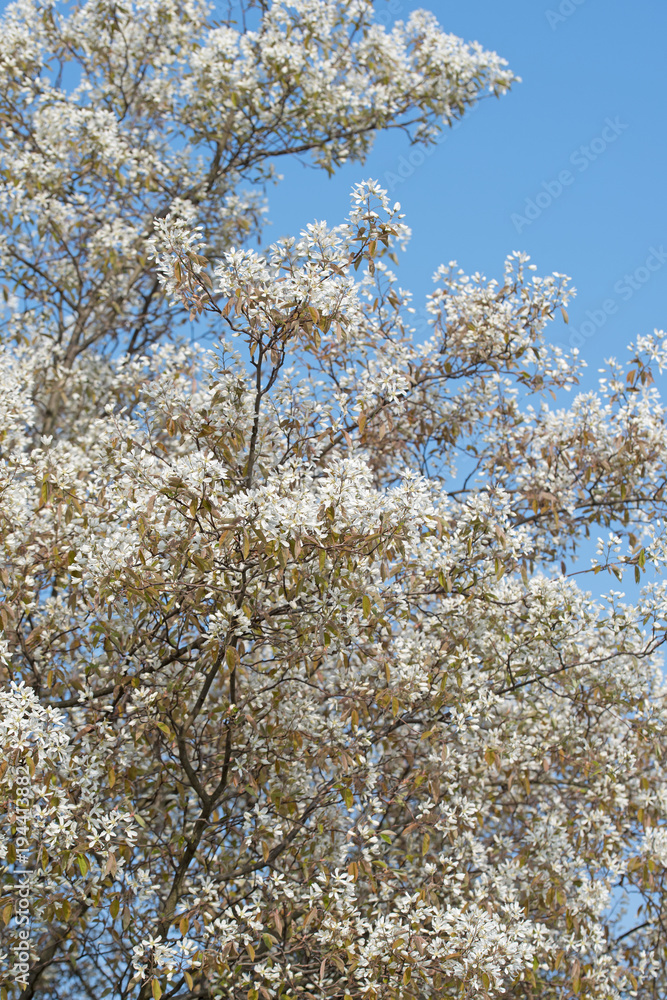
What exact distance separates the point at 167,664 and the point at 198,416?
155 centimetres

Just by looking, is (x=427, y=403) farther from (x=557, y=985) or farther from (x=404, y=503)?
(x=557, y=985)

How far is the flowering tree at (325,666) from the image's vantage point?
14.9 ft

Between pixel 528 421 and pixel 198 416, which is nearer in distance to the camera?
pixel 198 416

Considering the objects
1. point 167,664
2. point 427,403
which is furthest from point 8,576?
point 427,403

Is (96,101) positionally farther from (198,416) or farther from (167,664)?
(167,664)

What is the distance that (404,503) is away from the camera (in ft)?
15.0

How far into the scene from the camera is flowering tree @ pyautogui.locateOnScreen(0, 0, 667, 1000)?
4535 millimetres

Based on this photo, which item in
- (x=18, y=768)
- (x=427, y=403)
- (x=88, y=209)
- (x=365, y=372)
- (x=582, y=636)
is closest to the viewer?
(x=18, y=768)

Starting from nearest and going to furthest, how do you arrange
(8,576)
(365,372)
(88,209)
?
1. (8,576)
2. (365,372)
3. (88,209)

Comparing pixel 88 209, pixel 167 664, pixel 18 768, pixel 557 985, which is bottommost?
pixel 557 985

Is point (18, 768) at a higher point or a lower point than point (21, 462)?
lower

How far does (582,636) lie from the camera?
18.6 ft

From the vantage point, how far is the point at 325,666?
596cm

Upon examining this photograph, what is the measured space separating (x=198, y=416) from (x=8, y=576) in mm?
1515
